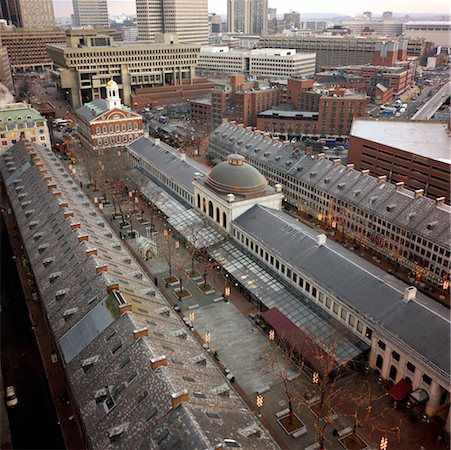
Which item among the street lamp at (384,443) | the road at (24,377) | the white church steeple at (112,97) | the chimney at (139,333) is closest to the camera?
the chimney at (139,333)

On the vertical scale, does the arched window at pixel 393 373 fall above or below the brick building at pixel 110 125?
below

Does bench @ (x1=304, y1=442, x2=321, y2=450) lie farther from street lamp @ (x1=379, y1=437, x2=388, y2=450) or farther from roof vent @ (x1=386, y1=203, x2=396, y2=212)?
roof vent @ (x1=386, y1=203, x2=396, y2=212)

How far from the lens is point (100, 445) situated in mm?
44188

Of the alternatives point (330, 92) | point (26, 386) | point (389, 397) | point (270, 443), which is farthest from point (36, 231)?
point (330, 92)

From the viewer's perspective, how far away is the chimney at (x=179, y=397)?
42.7 meters

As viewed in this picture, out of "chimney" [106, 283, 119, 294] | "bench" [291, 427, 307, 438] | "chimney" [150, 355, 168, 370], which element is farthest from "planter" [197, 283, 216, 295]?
"chimney" [150, 355, 168, 370]

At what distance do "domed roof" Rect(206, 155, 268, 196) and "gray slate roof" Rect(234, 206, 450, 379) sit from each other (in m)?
7.68

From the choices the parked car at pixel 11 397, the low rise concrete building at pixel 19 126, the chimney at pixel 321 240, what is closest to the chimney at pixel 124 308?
the parked car at pixel 11 397

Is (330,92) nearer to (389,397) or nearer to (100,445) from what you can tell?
(389,397)

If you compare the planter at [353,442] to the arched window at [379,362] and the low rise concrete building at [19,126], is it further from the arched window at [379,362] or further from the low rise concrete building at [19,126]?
the low rise concrete building at [19,126]

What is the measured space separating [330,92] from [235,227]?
11686 cm

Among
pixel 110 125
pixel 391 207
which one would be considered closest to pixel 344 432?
pixel 391 207

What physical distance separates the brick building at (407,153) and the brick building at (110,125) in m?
81.9

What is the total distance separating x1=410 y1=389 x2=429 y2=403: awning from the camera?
5917 centimetres
